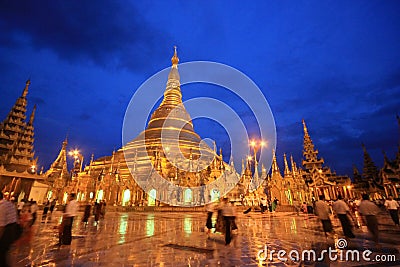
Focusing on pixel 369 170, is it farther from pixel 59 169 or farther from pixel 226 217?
pixel 59 169

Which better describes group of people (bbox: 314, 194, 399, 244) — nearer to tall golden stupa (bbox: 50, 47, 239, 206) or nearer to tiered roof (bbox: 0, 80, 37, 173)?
tall golden stupa (bbox: 50, 47, 239, 206)

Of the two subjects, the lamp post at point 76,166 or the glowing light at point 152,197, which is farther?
the lamp post at point 76,166

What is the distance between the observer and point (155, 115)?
1961 inches

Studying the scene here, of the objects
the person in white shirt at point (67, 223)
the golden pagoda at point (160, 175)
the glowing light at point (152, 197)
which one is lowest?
the person in white shirt at point (67, 223)

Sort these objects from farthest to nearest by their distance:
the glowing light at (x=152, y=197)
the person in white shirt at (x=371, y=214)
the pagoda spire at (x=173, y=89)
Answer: the pagoda spire at (x=173, y=89), the glowing light at (x=152, y=197), the person in white shirt at (x=371, y=214)

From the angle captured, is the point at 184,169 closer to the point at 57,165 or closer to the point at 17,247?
the point at 17,247

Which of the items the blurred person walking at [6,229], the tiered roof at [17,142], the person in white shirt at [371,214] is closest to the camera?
the blurred person walking at [6,229]

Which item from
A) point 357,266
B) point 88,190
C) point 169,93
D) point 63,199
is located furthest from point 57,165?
point 357,266

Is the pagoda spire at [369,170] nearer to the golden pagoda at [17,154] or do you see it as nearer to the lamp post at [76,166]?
the lamp post at [76,166]

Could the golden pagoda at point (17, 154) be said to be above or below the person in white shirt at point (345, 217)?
above

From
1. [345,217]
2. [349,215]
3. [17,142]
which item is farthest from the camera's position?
[17,142]

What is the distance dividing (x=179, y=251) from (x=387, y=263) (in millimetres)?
4778

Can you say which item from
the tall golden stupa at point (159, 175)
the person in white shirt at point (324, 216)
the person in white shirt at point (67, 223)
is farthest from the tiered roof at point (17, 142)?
the person in white shirt at point (324, 216)

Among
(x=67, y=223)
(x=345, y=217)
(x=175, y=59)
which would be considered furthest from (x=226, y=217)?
(x=175, y=59)
